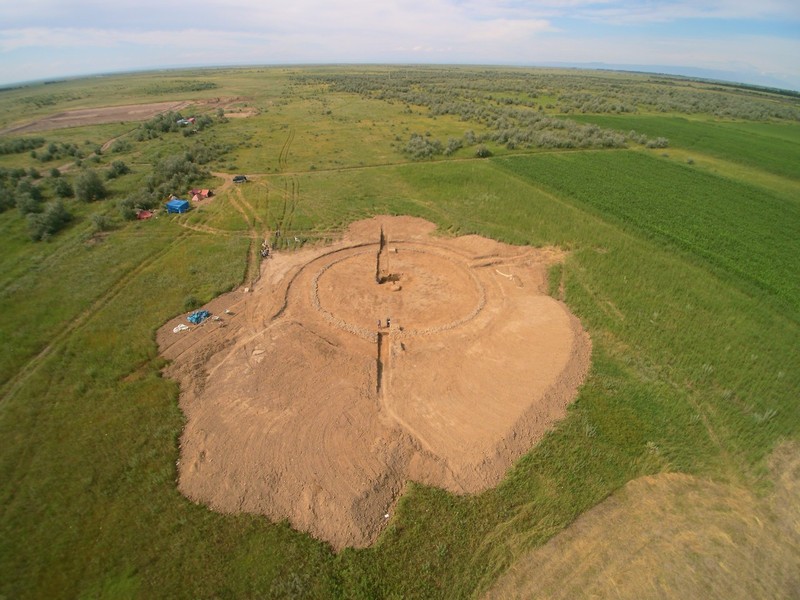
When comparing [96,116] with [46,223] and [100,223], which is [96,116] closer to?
[46,223]

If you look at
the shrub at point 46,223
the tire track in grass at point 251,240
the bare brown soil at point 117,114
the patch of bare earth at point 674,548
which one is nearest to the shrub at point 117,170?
the shrub at point 46,223

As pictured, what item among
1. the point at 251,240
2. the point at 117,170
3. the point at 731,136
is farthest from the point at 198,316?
the point at 731,136

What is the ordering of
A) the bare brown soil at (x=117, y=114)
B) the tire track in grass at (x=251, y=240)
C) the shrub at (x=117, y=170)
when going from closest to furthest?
the tire track in grass at (x=251, y=240), the shrub at (x=117, y=170), the bare brown soil at (x=117, y=114)

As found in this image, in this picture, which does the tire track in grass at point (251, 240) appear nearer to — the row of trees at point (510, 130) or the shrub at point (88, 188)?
the shrub at point (88, 188)

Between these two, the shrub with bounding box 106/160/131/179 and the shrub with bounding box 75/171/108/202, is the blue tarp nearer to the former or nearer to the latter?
the shrub with bounding box 75/171/108/202

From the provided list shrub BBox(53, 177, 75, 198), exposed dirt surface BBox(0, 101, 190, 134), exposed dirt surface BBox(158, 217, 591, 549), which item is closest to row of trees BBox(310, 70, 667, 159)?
exposed dirt surface BBox(158, 217, 591, 549)

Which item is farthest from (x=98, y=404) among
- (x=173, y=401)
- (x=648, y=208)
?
(x=648, y=208)
